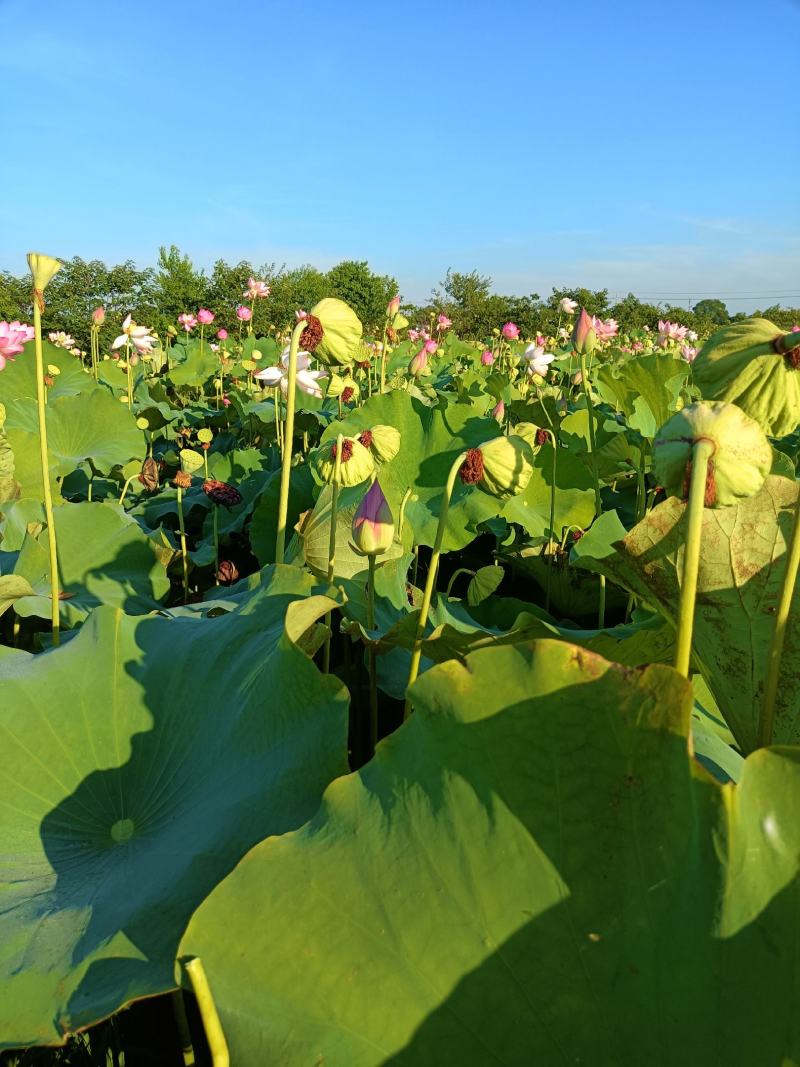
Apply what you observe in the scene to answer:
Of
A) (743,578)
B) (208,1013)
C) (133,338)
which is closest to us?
(208,1013)

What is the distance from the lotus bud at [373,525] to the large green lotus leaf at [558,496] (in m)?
0.92

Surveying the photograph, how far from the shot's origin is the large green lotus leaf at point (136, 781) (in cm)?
57

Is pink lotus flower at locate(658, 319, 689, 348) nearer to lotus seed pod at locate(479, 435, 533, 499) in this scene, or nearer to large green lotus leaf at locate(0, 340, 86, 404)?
large green lotus leaf at locate(0, 340, 86, 404)

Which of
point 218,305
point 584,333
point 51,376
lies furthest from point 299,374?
point 218,305

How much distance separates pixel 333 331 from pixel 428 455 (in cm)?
75

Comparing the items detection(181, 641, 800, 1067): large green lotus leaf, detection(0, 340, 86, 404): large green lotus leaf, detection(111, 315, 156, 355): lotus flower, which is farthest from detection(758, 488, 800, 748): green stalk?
detection(111, 315, 156, 355): lotus flower

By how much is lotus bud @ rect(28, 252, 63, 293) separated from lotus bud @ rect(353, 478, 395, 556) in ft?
1.55

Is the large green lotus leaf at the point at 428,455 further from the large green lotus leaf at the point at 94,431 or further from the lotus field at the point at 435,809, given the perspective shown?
the large green lotus leaf at the point at 94,431

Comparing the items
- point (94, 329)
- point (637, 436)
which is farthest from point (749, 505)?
point (94, 329)

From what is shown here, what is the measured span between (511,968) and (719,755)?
1.20ft

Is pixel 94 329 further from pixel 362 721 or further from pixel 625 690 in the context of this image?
pixel 625 690

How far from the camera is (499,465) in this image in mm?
817

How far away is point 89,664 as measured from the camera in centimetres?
90

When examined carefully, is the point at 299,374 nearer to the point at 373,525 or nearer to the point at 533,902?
the point at 373,525
